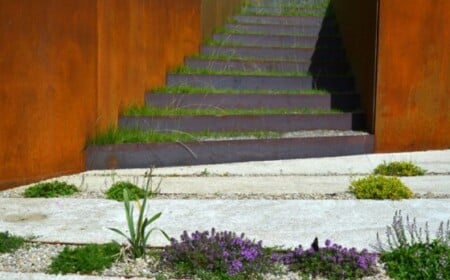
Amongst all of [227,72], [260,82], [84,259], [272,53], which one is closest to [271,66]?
[272,53]

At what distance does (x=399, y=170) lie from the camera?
20.5 ft

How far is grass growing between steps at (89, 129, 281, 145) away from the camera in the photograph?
6449mm

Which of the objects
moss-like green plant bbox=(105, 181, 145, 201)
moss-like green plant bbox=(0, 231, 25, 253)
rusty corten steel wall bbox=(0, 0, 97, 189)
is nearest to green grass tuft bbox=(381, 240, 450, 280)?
moss-like green plant bbox=(105, 181, 145, 201)

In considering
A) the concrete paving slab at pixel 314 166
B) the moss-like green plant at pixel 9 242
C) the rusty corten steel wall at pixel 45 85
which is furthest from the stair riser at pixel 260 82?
the moss-like green plant at pixel 9 242

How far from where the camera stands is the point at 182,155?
666 centimetres

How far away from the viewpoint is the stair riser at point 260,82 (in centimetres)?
818

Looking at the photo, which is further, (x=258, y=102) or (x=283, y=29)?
(x=283, y=29)

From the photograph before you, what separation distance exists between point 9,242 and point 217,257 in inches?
53.9

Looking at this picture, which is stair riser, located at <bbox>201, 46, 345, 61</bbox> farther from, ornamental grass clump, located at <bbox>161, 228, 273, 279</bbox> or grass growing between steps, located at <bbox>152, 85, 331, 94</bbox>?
ornamental grass clump, located at <bbox>161, 228, 273, 279</bbox>

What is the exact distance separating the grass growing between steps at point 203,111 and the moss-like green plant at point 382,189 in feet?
7.70

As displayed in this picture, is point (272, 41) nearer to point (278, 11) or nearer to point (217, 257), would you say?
point (278, 11)

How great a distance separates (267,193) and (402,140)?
2.70 metres

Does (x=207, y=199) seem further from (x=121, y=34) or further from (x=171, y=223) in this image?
(x=121, y=34)

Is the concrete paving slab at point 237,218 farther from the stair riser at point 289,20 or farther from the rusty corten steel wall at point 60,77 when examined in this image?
the stair riser at point 289,20
